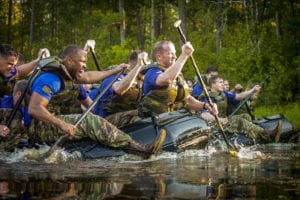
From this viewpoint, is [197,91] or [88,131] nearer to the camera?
[88,131]

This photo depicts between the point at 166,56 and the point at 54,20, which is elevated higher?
the point at 54,20

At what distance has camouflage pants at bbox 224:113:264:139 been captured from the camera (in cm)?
1127

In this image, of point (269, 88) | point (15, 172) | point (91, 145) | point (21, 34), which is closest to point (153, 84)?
point (91, 145)

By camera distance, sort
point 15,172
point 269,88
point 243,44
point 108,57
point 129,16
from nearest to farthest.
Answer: point 15,172, point 269,88, point 243,44, point 108,57, point 129,16

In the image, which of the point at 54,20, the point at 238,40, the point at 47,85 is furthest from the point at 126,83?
the point at 54,20

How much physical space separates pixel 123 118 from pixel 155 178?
121 inches

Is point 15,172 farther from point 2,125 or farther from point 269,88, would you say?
point 269,88

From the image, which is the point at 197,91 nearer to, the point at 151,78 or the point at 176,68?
the point at 151,78

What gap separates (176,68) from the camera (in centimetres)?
797

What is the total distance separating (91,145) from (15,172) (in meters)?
1.66

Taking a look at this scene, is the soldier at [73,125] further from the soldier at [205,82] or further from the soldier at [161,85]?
the soldier at [205,82]

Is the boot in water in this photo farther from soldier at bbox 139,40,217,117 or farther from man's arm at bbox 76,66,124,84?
man's arm at bbox 76,66,124,84

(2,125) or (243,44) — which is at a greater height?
(243,44)

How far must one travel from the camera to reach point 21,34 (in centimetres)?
3888
